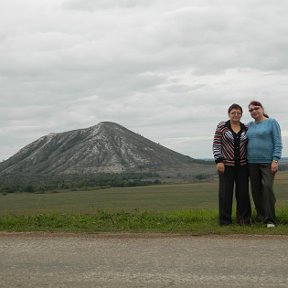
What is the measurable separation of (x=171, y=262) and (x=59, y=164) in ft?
355

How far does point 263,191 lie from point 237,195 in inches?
20.9

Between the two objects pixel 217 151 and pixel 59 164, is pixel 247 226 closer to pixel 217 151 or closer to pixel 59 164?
pixel 217 151

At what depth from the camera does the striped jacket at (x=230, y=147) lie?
9172 mm

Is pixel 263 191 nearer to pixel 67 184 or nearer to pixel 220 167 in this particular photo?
pixel 220 167

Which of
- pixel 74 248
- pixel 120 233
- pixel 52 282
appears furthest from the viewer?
pixel 120 233

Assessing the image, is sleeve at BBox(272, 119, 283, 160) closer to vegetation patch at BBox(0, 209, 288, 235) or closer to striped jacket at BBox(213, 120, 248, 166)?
striped jacket at BBox(213, 120, 248, 166)

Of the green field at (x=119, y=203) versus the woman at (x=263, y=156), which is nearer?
the woman at (x=263, y=156)

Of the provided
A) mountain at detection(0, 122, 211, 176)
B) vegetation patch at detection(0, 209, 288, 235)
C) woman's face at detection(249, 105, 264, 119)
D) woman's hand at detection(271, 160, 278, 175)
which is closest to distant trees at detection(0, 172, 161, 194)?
mountain at detection(0, 122, 211, 176)

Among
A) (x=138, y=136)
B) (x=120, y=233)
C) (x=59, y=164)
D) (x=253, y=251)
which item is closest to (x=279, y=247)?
(x=253, y=251)

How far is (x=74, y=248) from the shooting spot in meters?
7.37

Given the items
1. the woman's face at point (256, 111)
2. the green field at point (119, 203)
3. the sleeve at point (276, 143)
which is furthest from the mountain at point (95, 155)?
the sleeve at point (276, 143)

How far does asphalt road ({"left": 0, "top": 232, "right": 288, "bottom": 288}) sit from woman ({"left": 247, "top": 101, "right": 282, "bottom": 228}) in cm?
129

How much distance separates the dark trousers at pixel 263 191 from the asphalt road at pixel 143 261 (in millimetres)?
1215

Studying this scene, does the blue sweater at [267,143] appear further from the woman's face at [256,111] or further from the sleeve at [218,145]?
the sleeve at [218,145]
